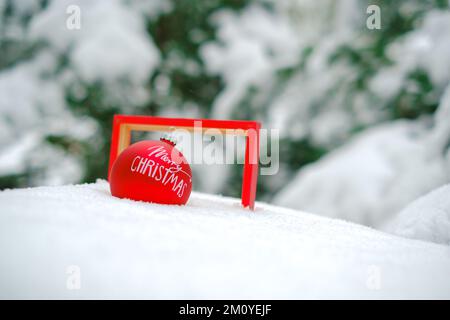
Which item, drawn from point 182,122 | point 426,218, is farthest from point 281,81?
point 426,218

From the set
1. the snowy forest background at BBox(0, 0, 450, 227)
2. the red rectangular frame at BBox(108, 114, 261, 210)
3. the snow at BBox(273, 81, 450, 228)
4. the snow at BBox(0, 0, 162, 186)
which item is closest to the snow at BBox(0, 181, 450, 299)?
the red rectangular frame at BBox(108, 114, 261, 210)

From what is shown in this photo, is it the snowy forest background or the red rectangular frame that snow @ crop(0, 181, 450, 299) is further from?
the snowy forest background

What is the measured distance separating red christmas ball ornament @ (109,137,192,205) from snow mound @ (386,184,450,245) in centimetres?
47

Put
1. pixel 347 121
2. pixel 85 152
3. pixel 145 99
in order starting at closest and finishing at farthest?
pixel 347 121
pixel 85 152
pixel 145 99

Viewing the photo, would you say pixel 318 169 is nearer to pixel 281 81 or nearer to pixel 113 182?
pixel 281 81

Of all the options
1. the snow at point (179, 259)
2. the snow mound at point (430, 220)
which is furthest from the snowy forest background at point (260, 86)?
the snow at point (179, 259)

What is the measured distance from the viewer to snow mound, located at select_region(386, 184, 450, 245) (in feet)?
2.43

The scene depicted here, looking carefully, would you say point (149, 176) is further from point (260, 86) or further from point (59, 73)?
point (59, 73)

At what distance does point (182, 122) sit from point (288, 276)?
0.56m

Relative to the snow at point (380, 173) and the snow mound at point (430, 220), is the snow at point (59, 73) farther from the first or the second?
the snow mound at point (430, 220)

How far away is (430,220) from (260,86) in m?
1.10

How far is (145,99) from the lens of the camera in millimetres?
2049

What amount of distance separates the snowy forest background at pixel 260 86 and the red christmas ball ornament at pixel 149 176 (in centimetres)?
77

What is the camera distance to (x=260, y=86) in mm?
1738
